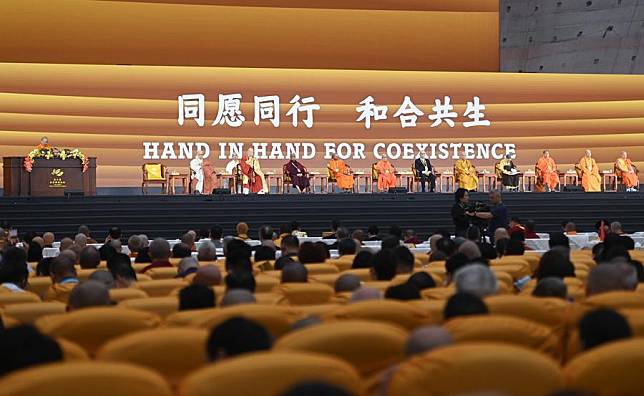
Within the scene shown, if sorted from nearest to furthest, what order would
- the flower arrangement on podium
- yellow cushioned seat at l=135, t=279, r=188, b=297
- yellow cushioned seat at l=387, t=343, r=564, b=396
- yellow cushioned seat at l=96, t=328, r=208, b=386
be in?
yellow cushioned seat at l=387, t=343, r=564, b=396, yellow cushioned seat at l=96, t=328, r=208, b=386, yellow cushioned seat at l=135, t=279, r=188, b=297, the flower arrangement on podium

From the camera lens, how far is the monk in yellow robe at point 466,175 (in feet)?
66.1

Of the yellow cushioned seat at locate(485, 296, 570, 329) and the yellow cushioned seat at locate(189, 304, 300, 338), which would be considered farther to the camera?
the yellow cushioned seat at locate(485, 296, 570, 329)

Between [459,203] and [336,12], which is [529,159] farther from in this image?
[459,203]

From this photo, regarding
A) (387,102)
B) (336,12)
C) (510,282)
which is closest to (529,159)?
(387,102)

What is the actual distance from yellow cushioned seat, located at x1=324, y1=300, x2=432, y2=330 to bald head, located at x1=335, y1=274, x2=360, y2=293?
3.99 feet

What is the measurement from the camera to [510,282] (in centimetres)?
543

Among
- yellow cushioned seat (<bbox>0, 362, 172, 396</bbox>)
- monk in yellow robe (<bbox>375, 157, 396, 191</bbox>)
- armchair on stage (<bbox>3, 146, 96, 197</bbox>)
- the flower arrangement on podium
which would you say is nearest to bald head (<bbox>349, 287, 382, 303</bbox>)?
yellow cushioned seat (<bbox>0, 362, 172, 396</bbox>)

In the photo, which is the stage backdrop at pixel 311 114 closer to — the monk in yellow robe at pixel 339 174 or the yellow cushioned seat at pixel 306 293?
the monk in yellow robe at pixel 339 174

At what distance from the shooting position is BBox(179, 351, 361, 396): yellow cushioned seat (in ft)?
7.45

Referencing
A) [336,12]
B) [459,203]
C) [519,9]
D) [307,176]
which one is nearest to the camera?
[459,203]

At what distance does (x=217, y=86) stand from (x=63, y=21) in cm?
344

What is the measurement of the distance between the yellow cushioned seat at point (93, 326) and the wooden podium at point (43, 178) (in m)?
13.1

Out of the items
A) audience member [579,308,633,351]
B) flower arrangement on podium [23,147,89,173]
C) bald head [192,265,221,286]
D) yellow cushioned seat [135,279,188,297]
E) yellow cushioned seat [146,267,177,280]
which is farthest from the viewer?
flower arrangement on podium [23,147,89,173]

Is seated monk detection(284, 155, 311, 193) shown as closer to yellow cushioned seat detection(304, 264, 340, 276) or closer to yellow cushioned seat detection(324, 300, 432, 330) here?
yellow cushioned seat detection(304, 264, 340, 276)
